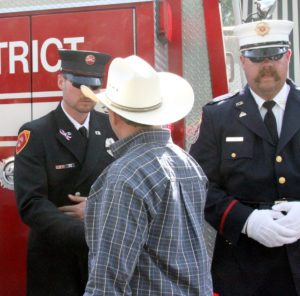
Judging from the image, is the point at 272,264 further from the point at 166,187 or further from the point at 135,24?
the point at 135,24

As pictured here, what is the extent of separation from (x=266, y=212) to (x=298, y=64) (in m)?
2.66

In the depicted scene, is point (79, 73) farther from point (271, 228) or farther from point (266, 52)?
point (271, 228)

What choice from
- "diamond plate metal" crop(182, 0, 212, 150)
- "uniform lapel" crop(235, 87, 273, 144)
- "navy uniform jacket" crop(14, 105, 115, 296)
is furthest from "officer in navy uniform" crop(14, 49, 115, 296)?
"uniform lapel" crop(235, 87, 273, 144)

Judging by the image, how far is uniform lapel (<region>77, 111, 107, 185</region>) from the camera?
2.69 m

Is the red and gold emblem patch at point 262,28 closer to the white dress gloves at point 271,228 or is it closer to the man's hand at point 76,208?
the white dress gloves at point 271,228

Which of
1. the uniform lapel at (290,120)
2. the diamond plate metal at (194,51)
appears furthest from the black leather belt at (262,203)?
the diamond plate metal at (194,51)

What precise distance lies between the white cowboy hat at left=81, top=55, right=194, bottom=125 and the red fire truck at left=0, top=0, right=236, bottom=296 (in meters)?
1.04

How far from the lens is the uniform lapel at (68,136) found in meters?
2.69

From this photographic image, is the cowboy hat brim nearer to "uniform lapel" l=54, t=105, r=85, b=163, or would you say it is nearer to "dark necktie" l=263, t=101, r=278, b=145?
"uniform lapel" l=54, t=105, r=85, b=163

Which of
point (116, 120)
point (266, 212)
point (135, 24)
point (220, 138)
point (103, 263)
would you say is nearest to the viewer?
point (103, 263)

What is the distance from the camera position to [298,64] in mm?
4867

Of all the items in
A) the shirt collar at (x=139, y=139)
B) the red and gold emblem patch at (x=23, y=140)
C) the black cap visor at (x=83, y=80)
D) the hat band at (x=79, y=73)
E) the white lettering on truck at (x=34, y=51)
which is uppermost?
Answer: the white lettering on truck at (x=34, y=51)

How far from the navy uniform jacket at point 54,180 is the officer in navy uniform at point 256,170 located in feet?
1.67

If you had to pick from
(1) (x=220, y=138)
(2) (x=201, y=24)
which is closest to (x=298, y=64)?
(2) (x=201, y=24)
